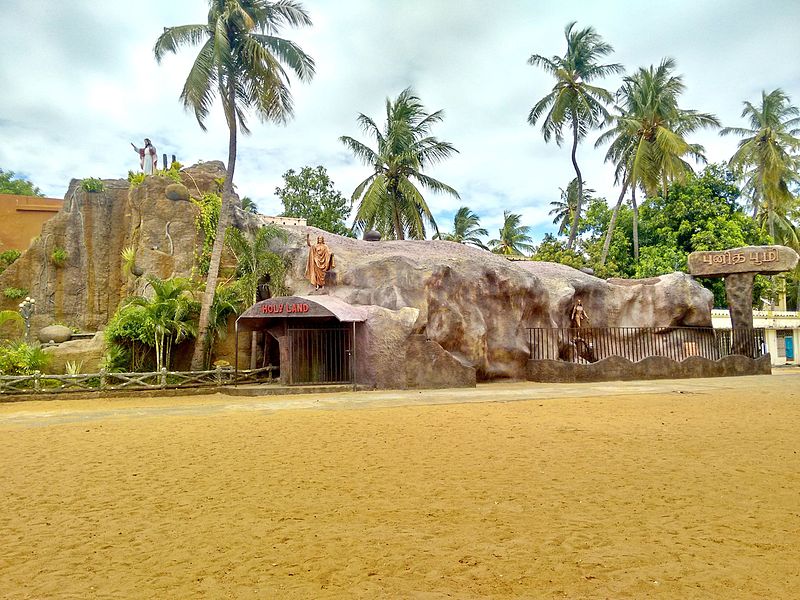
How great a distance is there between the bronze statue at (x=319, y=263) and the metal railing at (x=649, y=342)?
7.43m

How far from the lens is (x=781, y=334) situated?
1193 inches

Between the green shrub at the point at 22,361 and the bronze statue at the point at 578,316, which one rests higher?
the bronze statue at the point at 578,316

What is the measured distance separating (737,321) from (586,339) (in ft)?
23.6

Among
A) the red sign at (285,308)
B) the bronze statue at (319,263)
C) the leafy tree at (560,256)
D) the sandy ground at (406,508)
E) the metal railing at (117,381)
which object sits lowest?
the sandy ground at (406,508)

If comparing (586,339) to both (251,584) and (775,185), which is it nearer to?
(251,584)

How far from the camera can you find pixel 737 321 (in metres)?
21.0

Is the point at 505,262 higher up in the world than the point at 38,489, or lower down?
higher up

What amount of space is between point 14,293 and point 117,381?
1548 cm

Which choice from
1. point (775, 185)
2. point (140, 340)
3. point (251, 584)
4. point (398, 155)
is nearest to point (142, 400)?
point (140, 340)

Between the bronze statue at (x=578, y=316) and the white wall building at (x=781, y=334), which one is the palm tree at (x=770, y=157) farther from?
the bronze statue at (x=578, y=316)

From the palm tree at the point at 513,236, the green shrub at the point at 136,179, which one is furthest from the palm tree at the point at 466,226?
the green shrub at the point at 136,179

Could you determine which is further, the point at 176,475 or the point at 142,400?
the point at 142,400

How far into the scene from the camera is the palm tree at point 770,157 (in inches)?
1186

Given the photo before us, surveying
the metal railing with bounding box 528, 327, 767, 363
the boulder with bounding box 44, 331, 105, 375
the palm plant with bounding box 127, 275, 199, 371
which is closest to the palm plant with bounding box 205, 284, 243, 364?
the palm plant with bounding box 127, 275, 199, 371
